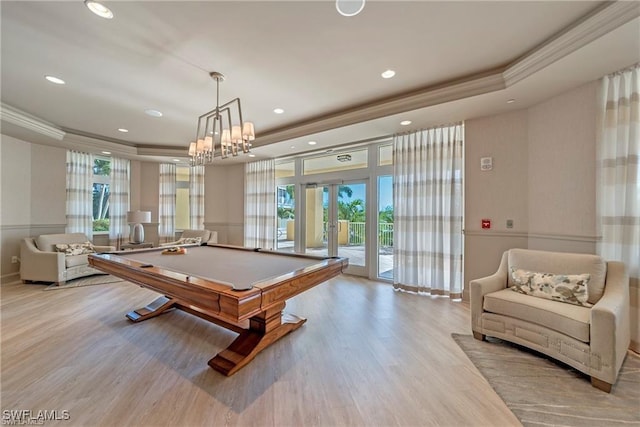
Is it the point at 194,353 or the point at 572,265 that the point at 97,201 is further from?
the point at 572,265

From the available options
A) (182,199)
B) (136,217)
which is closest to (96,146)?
(136,217)

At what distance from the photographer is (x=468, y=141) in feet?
12.5

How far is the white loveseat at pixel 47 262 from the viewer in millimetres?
4398

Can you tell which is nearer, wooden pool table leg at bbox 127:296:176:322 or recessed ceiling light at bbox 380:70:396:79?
recessed ceiling light at bbox 380:70:396:79

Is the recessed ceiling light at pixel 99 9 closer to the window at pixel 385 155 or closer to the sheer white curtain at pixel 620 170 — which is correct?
the window at pixel 385 155

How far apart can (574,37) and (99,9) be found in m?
3.89

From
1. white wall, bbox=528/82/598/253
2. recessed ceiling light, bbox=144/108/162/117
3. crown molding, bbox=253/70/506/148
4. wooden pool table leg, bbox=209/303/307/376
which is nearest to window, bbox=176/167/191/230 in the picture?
recessed ceiling light, bbox=144/108/162/117

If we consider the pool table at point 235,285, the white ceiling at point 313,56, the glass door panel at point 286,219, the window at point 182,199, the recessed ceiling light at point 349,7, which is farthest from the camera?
the window at point 182,199

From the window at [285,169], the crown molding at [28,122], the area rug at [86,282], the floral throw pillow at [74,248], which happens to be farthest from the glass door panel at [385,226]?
the crown molding at [28,122]

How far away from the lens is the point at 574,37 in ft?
7.00

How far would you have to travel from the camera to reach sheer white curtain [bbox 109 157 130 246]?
6.21 m

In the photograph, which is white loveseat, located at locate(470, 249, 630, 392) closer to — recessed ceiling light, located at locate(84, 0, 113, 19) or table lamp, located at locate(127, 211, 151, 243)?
recessed ceiling light, located at locate(84, 0, 113, 19)

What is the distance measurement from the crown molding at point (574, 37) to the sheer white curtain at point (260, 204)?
4915mm

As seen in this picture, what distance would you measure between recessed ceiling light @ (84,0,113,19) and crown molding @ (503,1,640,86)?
3.76 m
